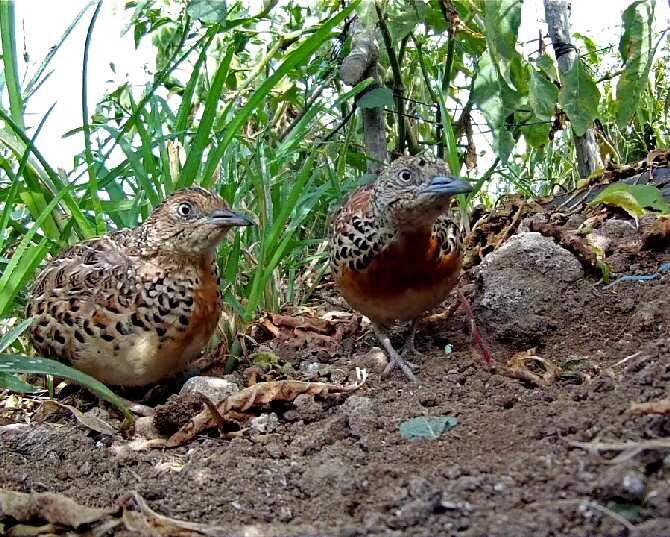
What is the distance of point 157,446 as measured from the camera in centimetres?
280

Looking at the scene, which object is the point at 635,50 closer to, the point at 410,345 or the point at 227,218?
the point at 410,345

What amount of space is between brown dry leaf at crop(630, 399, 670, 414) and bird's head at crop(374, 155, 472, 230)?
146 cm

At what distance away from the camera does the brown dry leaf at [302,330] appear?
12.6ft

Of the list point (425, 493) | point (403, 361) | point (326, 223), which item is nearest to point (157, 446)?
point (403, 361)

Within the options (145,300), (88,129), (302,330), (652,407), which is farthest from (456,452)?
(88,129)

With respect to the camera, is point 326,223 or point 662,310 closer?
point 662,310

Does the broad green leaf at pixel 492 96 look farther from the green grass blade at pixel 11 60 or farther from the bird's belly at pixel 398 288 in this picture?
the green grass blade at pixel 11 60

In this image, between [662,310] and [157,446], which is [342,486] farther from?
[662,310]

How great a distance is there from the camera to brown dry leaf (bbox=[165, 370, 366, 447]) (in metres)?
2.80

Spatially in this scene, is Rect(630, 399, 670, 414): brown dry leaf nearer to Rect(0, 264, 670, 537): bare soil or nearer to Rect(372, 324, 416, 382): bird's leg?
Rect(0, 264, 670, 537): bare soil

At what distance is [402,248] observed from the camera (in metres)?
3.37

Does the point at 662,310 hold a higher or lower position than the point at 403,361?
higher

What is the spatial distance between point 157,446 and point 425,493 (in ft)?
4.25

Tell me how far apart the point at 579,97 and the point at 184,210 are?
1.63 meters
